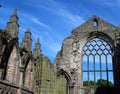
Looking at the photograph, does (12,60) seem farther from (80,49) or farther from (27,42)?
(80,49)

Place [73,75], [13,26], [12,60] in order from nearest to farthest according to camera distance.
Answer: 1. [12,60]
2. [13,26]
3. [73,75]

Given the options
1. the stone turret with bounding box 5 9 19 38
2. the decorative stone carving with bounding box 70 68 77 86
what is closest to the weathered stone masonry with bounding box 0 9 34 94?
the stone turret with bounding box 5 9 19 38

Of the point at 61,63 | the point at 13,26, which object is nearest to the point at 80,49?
the point at 61,63

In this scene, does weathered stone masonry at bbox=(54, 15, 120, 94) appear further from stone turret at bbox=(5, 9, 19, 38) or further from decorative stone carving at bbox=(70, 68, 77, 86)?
stone turret at bbox=(5, 9, 19, 38)

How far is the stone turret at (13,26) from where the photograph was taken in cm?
1027

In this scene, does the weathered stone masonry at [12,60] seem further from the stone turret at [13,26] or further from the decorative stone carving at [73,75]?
the decorative stone carving at [73,75]

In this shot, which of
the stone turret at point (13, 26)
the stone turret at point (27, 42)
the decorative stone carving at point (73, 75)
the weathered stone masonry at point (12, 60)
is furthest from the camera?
the decorative stone carving at point (73, 75)

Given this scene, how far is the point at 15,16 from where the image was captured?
36.6 ft

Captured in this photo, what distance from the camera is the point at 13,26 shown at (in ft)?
34.8

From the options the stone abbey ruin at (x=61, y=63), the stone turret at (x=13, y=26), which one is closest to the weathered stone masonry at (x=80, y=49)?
the stone abbey ruin at (x=61, y=63)

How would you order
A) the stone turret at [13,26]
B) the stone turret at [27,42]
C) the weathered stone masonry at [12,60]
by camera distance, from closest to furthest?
the weathered stone masonry at [12,60] < the stone turret at [13,26] < the stone turret at [27,42]

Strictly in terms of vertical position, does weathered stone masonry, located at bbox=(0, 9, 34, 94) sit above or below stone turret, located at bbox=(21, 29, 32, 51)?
below

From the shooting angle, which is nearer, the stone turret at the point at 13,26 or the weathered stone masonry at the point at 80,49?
the stone turret at the point at 13,26

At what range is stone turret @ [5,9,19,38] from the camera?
33.7 feet
